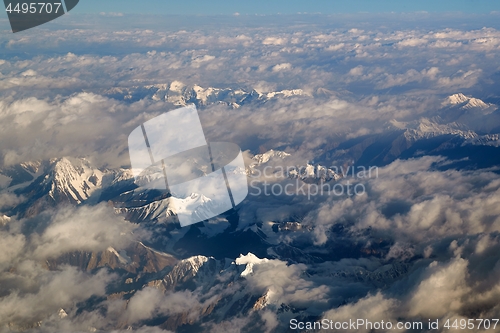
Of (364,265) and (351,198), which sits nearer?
(364,265)

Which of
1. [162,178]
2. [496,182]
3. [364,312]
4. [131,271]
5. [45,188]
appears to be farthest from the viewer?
[45,188]

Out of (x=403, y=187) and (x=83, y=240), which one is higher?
(x=403, y=187)

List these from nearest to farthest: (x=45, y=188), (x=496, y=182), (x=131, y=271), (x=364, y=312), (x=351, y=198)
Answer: (x=364, y=312)
(x=496, y=182)
(x=131, y=271)
(x=351, y=198)
(x=45, y=188)

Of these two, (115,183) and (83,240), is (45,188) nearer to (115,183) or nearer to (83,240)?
(115,183)

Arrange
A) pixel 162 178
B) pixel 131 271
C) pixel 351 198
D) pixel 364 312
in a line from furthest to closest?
1. pixel 162 178
2. pixel 351 198
3. pixel 131 271
4. pixel 364 312

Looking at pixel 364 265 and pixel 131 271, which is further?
pixel 131 271

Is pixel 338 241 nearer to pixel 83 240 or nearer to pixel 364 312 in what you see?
pixel 364 312

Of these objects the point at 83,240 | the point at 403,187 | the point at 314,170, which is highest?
the point at 403,187

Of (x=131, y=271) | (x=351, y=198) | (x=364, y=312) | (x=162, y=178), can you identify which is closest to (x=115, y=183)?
(x=162, y=178)

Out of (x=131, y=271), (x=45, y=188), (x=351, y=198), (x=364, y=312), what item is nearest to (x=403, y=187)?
(x=351, y=198)
